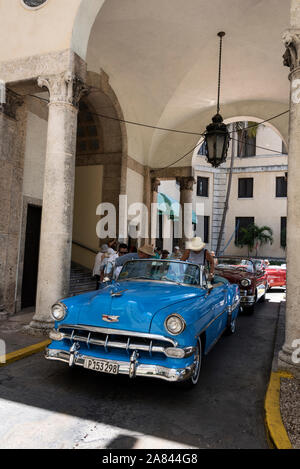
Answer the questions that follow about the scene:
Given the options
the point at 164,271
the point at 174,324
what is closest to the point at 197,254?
the point at 164,271

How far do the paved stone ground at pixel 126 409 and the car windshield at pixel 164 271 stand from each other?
1.31 m

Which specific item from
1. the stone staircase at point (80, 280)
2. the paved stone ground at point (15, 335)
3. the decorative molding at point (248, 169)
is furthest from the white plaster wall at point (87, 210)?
the decorative molding at point (248, 169)

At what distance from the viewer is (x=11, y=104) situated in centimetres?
745

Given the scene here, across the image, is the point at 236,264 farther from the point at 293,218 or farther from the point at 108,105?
the point at 108,105

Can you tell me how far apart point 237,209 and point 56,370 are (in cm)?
2561

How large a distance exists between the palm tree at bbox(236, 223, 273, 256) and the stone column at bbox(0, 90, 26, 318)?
21.5 metres

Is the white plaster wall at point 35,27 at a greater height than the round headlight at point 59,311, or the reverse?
the white plaster wall at point 35,27

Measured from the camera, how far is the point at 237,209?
28.3 m

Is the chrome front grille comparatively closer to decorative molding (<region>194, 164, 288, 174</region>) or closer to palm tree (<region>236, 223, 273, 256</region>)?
palm tree (<region>236, 223, 273, 256</region>)

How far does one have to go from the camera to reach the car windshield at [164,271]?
4996 mm

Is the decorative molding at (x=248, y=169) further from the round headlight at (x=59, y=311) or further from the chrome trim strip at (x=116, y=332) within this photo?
the chrome trim strip at (x=116, y=332)

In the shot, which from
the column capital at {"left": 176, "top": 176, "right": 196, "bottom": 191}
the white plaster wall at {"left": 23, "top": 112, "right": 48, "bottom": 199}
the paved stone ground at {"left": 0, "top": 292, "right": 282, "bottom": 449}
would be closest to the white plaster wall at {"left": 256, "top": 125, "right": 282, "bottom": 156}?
the column capital at {"left": 176, "top": 176, "right": 196, "bottom": 191}

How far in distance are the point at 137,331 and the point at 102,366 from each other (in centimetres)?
51
